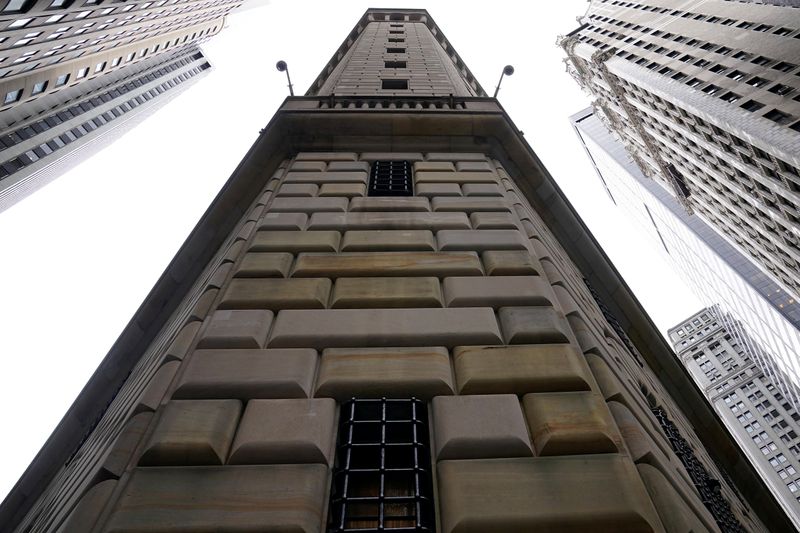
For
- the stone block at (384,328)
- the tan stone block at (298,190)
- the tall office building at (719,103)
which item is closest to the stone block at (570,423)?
the stone block at (384,328)

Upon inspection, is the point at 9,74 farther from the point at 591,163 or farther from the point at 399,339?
the point at 591,163

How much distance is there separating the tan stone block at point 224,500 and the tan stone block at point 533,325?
2.76 meters

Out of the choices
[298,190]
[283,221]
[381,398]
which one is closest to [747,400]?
[298,190]

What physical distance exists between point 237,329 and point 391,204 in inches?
164

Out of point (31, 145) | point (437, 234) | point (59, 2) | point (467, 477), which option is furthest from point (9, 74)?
point (467, 477)

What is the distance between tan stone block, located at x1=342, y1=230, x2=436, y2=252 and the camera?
304 inches

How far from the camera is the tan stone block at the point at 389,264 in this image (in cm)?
709

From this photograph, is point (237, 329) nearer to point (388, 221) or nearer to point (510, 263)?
point (388, 221)

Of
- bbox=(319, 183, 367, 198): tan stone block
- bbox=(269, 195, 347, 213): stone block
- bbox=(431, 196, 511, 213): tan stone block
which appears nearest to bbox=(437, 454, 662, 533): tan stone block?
bbox=(431, 196, 511, 213): tan stone block

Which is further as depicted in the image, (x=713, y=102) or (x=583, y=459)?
(x=713, y=102)

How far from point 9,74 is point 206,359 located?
53555 mm

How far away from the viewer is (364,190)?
32.4 ft

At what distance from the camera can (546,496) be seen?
4062 millimetres

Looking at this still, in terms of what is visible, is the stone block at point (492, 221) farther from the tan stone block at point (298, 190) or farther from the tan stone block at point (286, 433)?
Answer: the tan stone block at point (286, 433)
